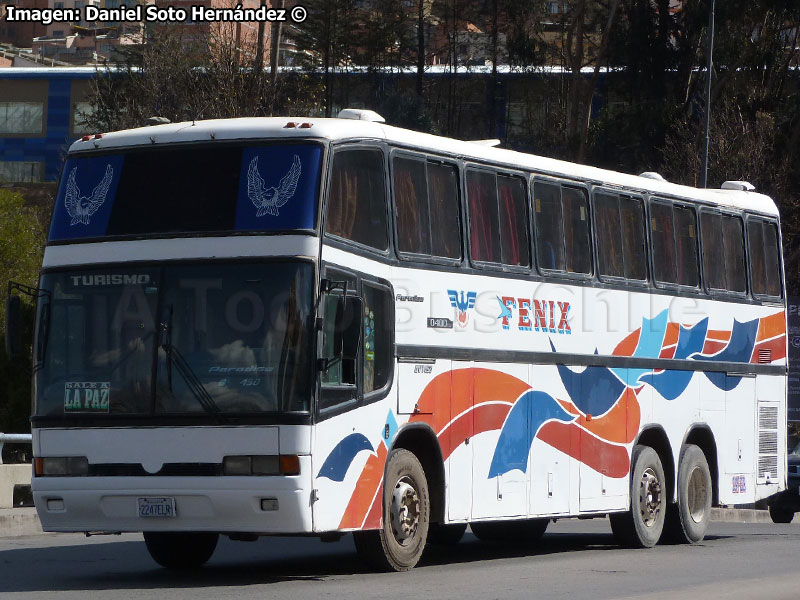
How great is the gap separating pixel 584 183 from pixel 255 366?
591 cm

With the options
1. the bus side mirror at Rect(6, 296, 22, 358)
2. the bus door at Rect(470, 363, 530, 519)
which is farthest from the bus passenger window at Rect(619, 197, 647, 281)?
the bus side mirror at Rect(6, 296, 22, 358)

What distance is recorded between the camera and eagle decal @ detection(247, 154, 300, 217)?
12711mm

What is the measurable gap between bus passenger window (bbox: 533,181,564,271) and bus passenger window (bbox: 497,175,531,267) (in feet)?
0.82

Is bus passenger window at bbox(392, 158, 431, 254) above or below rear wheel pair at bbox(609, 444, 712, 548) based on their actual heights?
above

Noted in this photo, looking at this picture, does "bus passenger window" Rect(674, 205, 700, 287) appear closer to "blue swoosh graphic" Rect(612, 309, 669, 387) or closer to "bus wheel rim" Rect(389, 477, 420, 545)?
"blue swoosh graphic" Rect(612, 309, 669, 387)

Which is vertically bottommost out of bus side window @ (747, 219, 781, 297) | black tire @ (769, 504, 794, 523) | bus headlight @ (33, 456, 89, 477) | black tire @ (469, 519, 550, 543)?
black tire @ (769, 504, 794, 523)

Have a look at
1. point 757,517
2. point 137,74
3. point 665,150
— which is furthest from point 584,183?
point 137,74

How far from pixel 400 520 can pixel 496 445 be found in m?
1.81

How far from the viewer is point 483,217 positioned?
15070 millimetres

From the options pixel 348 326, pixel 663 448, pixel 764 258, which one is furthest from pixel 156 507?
pixel 764 258

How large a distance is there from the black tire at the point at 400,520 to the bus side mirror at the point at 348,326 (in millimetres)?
1273

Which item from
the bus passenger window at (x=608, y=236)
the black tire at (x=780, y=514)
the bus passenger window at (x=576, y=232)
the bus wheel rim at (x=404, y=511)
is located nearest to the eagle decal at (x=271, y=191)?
the bus wheel rim at (x=404, y=511)

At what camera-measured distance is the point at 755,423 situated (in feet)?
66.3

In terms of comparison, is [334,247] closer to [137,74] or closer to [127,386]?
[127,386]
